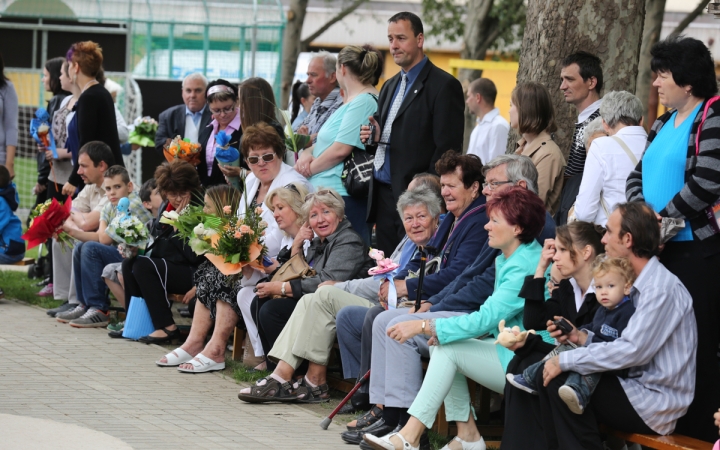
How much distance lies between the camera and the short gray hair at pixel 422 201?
643cm

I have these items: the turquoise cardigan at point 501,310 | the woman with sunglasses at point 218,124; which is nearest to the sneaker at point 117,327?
the woman with sunglasses at point 218,124

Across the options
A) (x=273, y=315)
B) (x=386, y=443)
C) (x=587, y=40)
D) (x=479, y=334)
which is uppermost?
(x=587, y=40)

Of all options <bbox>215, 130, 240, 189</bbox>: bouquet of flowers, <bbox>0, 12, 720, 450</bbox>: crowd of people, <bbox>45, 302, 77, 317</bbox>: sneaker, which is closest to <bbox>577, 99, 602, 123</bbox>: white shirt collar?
<bbox>0, 12, 720, 450</bbox>: crowd of people

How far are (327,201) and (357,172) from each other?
0.88 metres

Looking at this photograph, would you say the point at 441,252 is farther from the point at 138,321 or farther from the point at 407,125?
the point at 138,321

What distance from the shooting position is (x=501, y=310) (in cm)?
540

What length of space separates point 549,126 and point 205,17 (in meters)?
10.3

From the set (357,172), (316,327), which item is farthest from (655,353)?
(357,172)

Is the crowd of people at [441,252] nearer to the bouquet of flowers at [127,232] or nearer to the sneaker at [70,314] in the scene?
the sneaker at [70,314]

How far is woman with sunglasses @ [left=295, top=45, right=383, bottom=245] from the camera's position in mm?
7898

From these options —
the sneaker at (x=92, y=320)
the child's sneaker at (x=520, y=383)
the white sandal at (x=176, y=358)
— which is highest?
the child's sneaker at (x=520, y=383)

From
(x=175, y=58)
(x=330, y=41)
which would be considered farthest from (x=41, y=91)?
(x=330, y=41)

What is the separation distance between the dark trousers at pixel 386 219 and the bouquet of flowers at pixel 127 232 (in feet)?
6.56

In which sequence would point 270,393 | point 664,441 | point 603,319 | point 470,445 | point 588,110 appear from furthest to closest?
point 588,110
point 270,393
point 470,445
point 603,319
point 664,441
